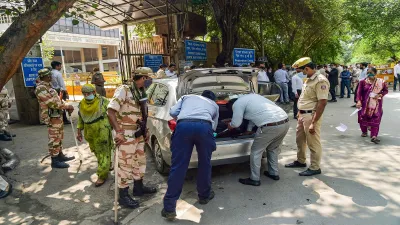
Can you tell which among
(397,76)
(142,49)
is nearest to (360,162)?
(142,49)

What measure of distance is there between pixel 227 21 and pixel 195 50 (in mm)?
1677

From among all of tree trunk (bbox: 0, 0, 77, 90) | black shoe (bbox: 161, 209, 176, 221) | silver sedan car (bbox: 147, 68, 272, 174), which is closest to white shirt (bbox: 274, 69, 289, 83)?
silver sedan car (bbox: 147, 68, 272, 174)

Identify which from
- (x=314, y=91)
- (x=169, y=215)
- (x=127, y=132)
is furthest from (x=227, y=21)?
(x=169, y=215)

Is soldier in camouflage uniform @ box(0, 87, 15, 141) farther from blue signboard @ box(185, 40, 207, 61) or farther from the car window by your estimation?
blue signboard @ box(185, 40, 207, 61)

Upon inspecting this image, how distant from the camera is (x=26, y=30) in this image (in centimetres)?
369

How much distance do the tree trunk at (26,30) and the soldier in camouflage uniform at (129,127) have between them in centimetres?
133

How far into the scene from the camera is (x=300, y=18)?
1341cm

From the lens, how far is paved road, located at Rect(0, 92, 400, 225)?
3.22 m

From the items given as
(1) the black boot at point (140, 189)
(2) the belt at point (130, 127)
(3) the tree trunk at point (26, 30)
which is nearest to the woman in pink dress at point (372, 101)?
(1) the black boot at point (140, 189)

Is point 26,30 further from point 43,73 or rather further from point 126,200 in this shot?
point 126,200

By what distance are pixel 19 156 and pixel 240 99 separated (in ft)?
16.2

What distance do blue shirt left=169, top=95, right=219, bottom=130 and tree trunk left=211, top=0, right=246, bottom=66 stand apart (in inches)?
305

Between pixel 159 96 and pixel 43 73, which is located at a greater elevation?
pixel 43 73

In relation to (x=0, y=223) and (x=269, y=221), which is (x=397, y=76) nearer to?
(x=269, y=221)
